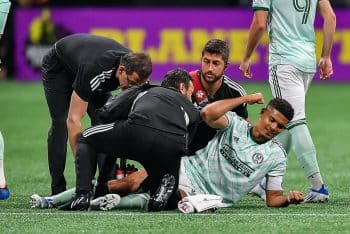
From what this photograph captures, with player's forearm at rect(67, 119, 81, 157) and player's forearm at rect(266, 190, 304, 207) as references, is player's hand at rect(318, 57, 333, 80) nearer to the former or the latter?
player's forearm at rect(266, 190, 304, 207)

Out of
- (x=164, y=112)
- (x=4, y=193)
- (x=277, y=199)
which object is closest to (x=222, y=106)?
(x=164, y=112)

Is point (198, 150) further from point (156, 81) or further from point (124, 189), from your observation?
point (156, 81)

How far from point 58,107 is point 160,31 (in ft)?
47.9

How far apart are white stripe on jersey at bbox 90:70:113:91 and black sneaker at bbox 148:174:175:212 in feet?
3.18

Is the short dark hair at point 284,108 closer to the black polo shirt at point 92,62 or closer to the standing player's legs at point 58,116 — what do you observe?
the black polo shirt at point 92,62

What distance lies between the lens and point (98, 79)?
29.0 ft

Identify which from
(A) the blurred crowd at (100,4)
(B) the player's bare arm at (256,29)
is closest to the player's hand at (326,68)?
(B) the player's bare arm at (256,29)

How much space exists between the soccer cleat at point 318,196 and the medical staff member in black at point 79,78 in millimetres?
1768

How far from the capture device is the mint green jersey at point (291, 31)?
9.56 metres

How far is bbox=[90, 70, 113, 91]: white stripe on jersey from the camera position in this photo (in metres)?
8.82

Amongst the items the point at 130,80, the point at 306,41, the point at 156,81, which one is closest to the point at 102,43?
the point at 130,80

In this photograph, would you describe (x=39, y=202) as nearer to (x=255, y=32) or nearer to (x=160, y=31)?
(x=255, y=32)

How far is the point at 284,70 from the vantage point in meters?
9.52

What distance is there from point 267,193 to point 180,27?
51.0 ft
